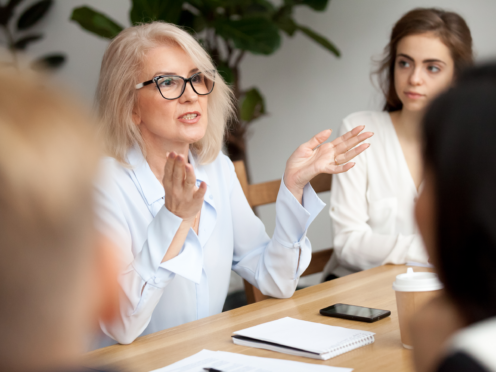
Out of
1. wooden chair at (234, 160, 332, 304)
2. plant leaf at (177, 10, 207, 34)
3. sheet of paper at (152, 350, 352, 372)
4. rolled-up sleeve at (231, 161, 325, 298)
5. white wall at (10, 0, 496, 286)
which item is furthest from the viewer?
white wall at (10, 0, 496, 286)

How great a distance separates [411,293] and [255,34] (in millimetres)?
2103

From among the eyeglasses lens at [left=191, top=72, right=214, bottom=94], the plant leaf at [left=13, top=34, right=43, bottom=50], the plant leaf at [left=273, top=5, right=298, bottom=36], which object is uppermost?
the plant leaf at [left=13, top=34, right=43, bottom=50]

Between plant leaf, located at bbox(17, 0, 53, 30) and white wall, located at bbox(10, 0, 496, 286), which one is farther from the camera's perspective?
plant leaf, located at bbox(17, 0, 53, 30)

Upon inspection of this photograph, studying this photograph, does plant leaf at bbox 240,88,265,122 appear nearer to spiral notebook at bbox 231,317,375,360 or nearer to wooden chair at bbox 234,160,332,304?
wooden chair at bbox 234,160,332,304

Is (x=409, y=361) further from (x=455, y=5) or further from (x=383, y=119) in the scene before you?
(x=455, y=5)

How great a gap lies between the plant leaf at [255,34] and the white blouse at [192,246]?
124cm

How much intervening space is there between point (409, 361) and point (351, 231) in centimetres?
95

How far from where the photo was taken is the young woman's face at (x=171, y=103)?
1.53 meters

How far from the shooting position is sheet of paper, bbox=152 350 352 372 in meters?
0.87

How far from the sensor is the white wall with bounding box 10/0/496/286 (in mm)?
3207

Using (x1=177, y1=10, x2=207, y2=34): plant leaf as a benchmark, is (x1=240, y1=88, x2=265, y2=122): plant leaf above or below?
below

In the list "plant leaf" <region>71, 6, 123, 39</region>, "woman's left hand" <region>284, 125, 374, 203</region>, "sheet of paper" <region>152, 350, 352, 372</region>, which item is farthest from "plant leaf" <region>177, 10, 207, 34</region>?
"sheet of paper" <region>152, 350, 352, 372</region>

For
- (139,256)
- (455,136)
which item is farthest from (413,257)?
(455,136)

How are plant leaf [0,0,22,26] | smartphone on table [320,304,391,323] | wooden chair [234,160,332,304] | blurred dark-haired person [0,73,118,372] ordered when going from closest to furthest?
blurred dark-haired person [0,73,118,372] < smartphone on table [320,304,391,323] < wooden chair [234,160,332,304] < plant leaf [0,0,22,26]
